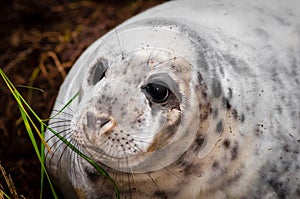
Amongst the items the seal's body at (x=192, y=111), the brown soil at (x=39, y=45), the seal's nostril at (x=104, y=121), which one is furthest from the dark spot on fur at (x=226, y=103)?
the brown soil at (x=39, y=45)

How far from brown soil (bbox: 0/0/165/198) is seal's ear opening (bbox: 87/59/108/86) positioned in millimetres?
948

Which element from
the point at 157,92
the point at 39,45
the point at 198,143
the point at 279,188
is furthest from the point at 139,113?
the point at 39,45

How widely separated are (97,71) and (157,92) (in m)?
0.32

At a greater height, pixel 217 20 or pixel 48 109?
pixel 217 20

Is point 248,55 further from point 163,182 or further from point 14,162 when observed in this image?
point 14,162

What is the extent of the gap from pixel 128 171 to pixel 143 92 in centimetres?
29

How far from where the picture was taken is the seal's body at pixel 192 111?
1.78m

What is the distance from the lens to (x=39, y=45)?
3301mm

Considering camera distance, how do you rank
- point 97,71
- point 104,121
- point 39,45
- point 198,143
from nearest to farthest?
point 104,121, point 198,143, point 97,71, point 39,45

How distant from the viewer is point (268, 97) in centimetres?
197

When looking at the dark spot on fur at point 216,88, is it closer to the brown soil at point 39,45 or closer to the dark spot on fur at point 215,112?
the dark spot on fur at point 215,112

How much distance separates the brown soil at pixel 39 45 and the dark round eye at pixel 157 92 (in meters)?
1.22

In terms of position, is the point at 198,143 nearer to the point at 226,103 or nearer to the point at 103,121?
the point at 226,103

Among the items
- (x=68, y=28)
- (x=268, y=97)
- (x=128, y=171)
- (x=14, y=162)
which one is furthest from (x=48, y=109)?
(x=268, y=97)
